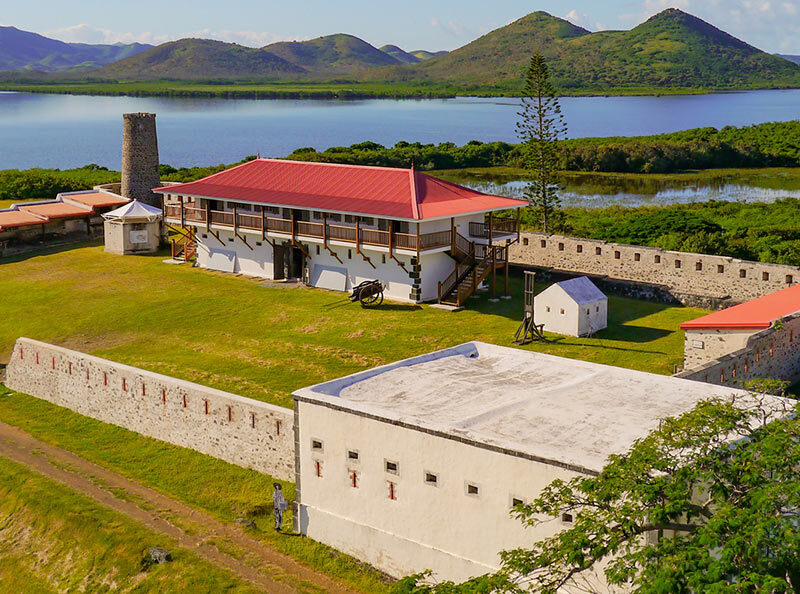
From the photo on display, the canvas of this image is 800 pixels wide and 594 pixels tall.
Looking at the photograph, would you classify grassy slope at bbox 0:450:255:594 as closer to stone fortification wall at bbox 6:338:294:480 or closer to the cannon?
stone fortification wall at bbox 6:338:294:480

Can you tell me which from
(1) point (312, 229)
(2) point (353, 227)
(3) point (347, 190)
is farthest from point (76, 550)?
(3) point (347, 190)

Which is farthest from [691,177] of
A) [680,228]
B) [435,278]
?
[435,278]

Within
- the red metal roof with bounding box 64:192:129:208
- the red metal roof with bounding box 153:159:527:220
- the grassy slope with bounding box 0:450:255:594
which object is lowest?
the grassy slope with bounding box 0:450:255:594

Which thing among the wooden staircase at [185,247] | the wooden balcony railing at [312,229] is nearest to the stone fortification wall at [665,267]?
the wooden balcony railing at [312,229]

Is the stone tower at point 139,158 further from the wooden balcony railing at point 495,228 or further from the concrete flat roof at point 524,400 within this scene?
the concrete flat roof at point 524,400

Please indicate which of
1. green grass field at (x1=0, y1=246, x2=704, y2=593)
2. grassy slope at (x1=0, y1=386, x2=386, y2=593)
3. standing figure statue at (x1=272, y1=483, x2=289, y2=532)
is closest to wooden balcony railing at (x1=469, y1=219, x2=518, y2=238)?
green grass field at (x1=0, y1=246, x2=704, y2=593)

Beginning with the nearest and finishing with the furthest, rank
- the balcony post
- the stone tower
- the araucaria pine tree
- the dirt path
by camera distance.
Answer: the dirt path → the balcony post → the araucaria pine tree → the stone tower

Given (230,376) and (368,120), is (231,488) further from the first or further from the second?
(368,120)

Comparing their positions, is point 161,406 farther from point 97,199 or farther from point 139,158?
point 139,158
